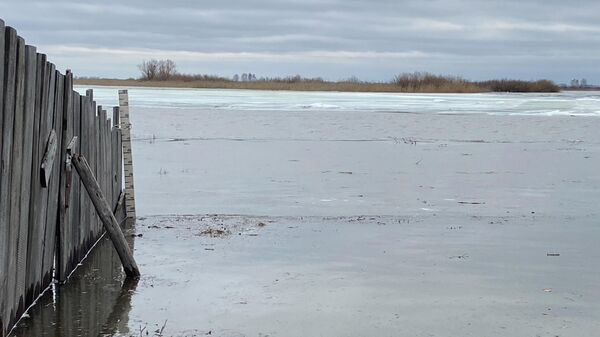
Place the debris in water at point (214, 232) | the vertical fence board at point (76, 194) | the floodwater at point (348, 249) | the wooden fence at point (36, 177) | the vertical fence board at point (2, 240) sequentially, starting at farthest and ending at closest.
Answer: the debris in water at point (214, 232) → the vertical fence board at point (76, 194) → the floodwater at point (348, 249) → the wooden fence at point (36, 177) → the vertical fence board at point (2, 240)

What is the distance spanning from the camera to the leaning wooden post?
8.13 metres

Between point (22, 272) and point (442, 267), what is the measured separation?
163 inches

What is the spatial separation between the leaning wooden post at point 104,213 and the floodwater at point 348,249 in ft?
0.54

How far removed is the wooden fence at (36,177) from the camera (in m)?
5.82

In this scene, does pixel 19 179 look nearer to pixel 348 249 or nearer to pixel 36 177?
pixel 36 177

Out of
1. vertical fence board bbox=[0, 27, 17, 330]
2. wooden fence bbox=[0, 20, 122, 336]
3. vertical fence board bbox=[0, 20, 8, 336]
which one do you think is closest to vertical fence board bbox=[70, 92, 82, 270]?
wooden fence bbox=[0, 20, 122, 336]

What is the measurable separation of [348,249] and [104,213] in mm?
2807

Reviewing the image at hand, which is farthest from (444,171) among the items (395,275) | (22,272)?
(22,272)

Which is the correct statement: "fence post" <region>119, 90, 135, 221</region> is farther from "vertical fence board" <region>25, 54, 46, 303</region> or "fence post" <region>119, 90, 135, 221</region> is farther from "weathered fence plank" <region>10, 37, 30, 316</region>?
"weathered fence plank" <region>10, 37, 30, 316</region>

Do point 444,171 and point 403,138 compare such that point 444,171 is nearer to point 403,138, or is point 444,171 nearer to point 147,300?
point 403,138

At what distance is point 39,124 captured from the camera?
6891mm

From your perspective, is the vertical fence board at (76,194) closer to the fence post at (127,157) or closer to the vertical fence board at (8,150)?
the vertical fence board at (8,150)

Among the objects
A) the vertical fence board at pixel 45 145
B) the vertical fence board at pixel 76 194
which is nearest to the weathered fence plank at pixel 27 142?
the vertical fence board at pixel 45 145

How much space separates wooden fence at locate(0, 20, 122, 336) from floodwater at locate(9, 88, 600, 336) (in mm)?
302
